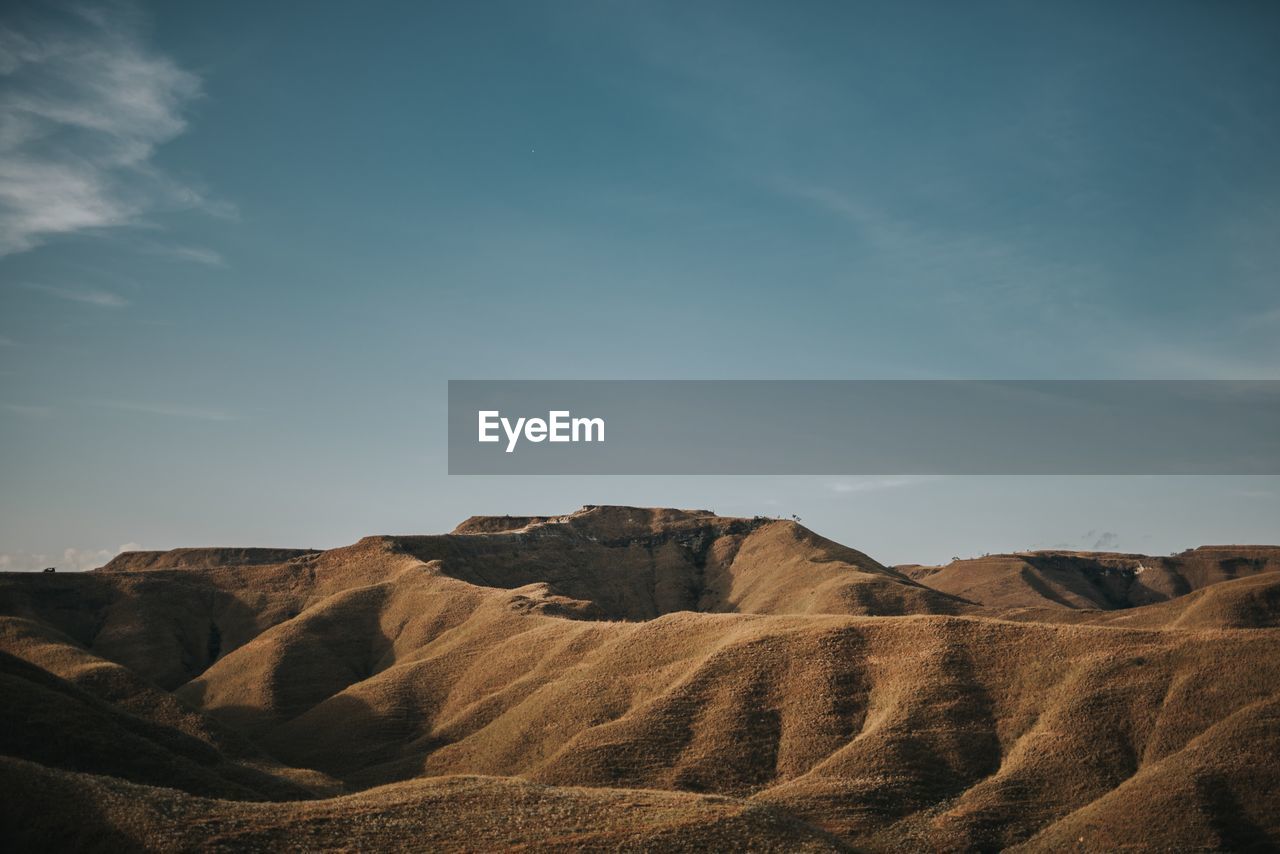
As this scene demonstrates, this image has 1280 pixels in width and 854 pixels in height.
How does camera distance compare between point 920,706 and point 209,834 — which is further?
point 920,706

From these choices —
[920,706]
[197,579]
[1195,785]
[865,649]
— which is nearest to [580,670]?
[865,649]

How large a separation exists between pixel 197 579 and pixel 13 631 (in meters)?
53.4

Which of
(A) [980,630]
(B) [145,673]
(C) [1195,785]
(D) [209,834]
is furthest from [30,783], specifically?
(B) [145,673]

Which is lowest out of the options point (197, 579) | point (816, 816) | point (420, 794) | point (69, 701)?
point (816, 816)

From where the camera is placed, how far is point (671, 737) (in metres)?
86.4

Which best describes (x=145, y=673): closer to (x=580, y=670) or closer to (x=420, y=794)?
(x=580, y=670)

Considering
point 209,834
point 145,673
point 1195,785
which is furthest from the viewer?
point 145,673

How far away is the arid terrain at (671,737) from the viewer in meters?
51.1

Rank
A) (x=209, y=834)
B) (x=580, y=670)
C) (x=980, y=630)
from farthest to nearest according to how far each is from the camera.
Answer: (x=580, y=670) → (x=980, y=630) → (x=209, y=834)

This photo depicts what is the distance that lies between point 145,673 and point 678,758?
104 metres

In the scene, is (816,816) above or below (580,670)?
below

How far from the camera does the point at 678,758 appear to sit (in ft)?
274

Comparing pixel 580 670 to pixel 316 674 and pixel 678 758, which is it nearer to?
pixel 678 758

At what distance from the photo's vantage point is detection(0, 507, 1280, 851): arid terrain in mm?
51094
